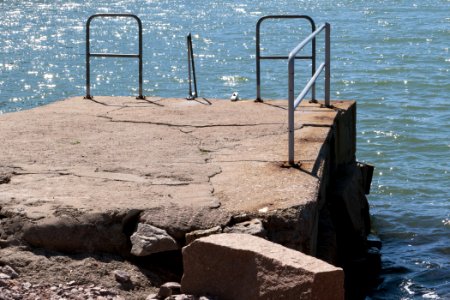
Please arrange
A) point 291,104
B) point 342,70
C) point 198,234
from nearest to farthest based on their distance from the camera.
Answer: point 198,234
point 291,104
point 342,70

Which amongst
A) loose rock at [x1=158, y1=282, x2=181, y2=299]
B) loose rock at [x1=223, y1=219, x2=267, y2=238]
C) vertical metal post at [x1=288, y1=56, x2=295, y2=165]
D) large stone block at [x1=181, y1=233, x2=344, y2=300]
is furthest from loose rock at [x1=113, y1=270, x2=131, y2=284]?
vertical metal post at [x1=288, y1=56, x2=295, y2=165]

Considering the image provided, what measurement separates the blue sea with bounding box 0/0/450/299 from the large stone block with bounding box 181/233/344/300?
3558 millimetres

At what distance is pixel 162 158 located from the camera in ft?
25.9

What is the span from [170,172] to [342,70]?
1405 cm

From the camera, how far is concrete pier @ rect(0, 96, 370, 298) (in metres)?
6.31

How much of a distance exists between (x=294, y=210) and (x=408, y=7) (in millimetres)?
24786

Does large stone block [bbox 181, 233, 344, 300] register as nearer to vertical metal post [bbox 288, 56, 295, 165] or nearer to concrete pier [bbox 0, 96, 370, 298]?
concrete pier [bbox 0, 96, 370, 298]

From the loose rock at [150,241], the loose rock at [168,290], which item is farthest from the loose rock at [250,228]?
the loose rock at [168,290]

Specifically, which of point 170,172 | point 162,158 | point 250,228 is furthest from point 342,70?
point 250,228

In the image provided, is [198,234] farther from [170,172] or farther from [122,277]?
[170,172]

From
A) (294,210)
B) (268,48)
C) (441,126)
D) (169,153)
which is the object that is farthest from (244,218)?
(268,48)

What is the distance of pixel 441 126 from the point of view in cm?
1625

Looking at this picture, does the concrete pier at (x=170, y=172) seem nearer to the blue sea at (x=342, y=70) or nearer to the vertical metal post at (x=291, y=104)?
the vertical metal post at (x=291, y=104)

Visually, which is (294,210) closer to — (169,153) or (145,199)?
(145,199)
